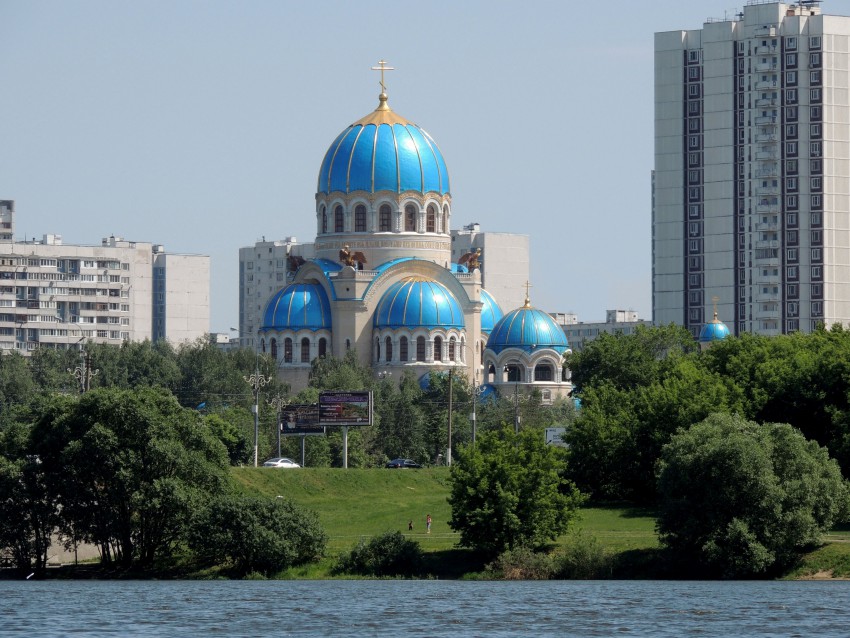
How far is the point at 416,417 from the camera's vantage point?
11125 centimetres

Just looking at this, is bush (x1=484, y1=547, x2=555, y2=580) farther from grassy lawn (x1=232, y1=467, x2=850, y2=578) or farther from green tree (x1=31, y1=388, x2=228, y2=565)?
green tree (x1=31, y1=388, x2=228, y2=565)

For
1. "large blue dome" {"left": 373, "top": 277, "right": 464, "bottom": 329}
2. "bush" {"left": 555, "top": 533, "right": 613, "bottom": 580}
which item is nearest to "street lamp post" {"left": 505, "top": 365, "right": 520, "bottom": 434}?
"large blue dome" {"left": 373, "top": 277, "right": 464, "bottom": 329}

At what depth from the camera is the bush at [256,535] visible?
231 feet

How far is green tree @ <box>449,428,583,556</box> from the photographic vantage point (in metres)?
70.1

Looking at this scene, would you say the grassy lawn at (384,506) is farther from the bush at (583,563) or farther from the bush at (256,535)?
the bush at (256,535)

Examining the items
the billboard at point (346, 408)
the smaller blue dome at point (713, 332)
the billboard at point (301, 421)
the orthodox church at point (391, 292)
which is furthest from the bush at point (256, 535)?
the smaller blue dome at point (713, 332)

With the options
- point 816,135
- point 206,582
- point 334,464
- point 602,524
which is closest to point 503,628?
point 206,582

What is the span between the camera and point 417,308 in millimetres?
128750

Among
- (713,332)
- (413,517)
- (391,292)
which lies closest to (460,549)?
(413,517)

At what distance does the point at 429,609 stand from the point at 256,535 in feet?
45.8

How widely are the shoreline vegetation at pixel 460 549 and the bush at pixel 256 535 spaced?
Answer: 0.61 m

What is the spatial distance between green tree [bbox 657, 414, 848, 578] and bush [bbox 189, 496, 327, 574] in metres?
11.8

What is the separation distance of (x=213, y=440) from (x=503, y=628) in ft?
80.9

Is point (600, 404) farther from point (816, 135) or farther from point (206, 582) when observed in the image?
point (816, 135)
